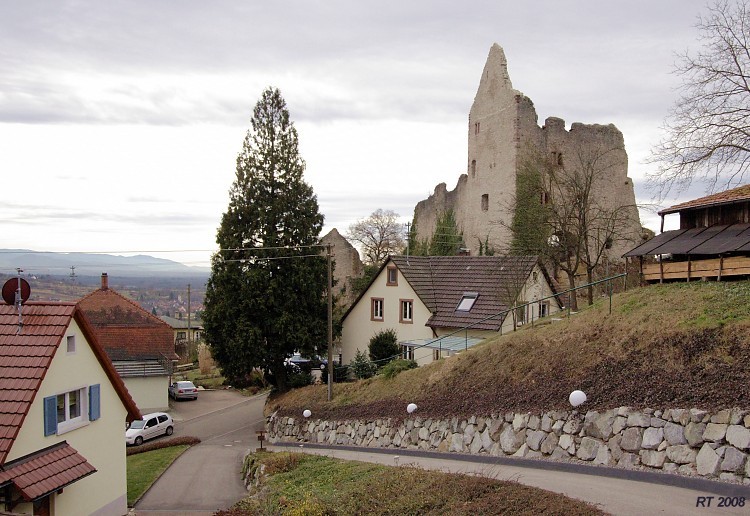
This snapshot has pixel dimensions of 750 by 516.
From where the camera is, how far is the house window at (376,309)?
34.8 meters

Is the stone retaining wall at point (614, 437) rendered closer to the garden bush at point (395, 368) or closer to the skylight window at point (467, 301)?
the garden bush at point (395, 368)

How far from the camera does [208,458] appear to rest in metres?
25.8

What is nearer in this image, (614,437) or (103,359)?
(614,437)

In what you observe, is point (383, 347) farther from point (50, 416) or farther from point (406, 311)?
point (50, 416)

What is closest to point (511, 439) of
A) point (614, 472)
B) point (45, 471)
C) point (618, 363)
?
point (618, 363)

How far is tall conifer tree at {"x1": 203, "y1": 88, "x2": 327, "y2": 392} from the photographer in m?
30.8

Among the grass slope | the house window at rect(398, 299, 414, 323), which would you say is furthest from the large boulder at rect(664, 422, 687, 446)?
the house window at rect(398, 299, 414, 323)

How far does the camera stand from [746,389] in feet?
41.3

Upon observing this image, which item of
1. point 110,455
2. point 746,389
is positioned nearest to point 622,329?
point 746,389

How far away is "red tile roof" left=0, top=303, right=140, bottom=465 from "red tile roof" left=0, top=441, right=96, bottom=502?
48 centimetres

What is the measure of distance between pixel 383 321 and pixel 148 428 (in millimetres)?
12312

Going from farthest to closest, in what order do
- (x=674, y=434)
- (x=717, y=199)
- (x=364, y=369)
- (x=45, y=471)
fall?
(x=364, y=369), (x=717, y=199), (x=45, y=471), (x=674, y=434)

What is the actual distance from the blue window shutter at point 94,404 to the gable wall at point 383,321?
1822 cm

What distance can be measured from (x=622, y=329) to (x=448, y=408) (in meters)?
5.39
